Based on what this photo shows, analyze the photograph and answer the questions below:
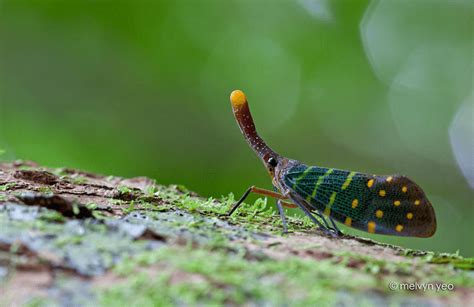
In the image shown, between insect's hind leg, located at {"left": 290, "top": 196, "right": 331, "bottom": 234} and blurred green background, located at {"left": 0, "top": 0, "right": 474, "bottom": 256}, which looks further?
blurred green background, located at {"left": 0, "top": 0, "right": 474, "bottom": 256}

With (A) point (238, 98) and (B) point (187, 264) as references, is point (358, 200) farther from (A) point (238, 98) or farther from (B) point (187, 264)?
(B) point (187, 264)

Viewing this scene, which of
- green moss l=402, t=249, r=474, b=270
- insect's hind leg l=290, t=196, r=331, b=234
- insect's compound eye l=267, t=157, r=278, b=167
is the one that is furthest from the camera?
insect's compound eye l=267, t=157, r=278, b=167

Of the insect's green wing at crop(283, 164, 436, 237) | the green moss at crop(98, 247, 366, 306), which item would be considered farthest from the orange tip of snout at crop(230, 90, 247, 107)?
the green moss at crop(98, 247, 366, 306)

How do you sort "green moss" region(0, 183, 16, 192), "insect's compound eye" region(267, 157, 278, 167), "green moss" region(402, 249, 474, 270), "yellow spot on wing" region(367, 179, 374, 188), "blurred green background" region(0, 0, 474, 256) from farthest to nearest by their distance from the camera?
"blurred green background" region(0, 0, 474, 256) → "insect's compound eye" region(267, 157, 278, 167) → "yellow spot on wing" region(367, 179, 374, 188) → "green moss" region(0, 183, 16, 192) → "green moss" region(402, 249, 474, 270)

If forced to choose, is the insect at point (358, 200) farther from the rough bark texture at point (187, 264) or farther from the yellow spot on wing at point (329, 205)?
the rough bark texture at point (187, 264)

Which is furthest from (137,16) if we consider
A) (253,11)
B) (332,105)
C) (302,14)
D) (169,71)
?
(332,105)

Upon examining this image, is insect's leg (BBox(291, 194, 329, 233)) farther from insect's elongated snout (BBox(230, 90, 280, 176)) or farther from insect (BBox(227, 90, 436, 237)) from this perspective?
insect's elongated snout (BBox(230, 90, 280, 176))

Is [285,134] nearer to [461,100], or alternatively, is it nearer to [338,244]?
[461,100]

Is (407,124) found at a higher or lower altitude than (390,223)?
higher
